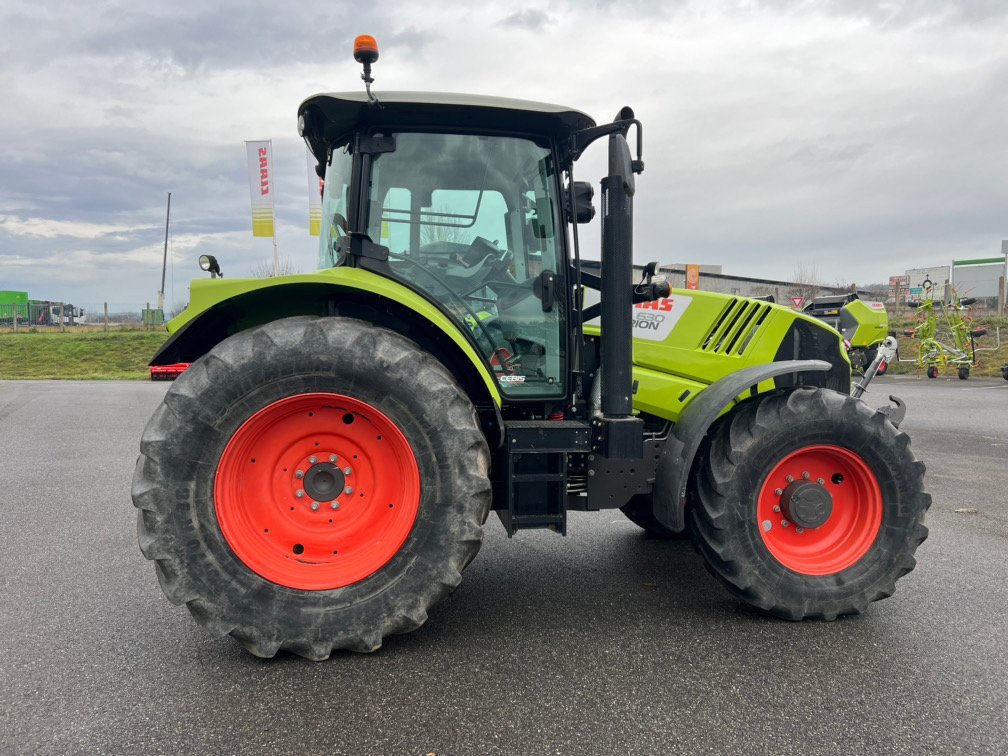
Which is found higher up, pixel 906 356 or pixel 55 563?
pixel 906 356

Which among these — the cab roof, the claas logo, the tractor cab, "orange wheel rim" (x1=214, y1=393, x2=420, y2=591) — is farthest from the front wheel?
the cab roof

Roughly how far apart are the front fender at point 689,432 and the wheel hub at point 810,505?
19.3 inches

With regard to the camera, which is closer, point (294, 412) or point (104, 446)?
point (294, 412)

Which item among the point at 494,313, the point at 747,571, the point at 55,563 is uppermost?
the point at 494,313

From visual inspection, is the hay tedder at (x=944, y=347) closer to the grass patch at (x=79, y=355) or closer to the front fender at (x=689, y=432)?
the front fender at (x=689, y=432)

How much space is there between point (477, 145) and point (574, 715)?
230 cm

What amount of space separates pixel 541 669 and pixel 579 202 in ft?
6.67

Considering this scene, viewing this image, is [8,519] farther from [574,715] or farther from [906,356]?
[906,356]

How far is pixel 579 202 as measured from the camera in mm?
3334

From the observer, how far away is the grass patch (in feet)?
72.8

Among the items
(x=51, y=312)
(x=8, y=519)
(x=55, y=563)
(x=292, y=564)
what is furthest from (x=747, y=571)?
(x=51, y=312)

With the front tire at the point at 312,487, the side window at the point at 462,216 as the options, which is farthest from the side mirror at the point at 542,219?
the front tire at the point at 312,487

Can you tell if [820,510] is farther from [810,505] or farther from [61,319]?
[61,319]

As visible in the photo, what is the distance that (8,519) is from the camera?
4840 mm
